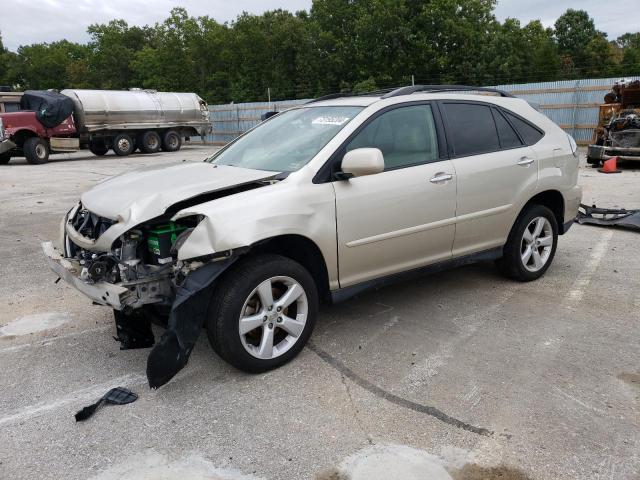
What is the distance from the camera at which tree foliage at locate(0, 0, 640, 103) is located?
37.6m

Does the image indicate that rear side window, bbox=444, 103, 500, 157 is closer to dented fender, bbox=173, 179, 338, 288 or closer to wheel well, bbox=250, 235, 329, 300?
dented fender, bbox=173, 179, 338, 288

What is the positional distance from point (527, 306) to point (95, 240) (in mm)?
3420

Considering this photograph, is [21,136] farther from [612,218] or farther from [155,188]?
[612,218]

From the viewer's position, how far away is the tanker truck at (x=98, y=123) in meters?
19.1

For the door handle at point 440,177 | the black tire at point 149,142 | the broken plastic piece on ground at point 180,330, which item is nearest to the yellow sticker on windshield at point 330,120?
the door handle at point 440,177

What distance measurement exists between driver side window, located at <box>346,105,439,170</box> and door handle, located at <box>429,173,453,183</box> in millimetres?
147

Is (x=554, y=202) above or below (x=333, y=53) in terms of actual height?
below

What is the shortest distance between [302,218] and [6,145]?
18.6 meters

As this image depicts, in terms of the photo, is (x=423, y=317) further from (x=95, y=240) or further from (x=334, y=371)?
(x=95, y=240)

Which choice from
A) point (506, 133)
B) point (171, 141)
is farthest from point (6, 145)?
point (506, 133)

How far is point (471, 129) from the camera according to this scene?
179 inches

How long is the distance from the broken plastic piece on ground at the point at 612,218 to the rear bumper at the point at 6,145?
18.1m

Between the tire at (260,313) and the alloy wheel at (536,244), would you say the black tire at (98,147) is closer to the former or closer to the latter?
the alloy wheel at (536,244)

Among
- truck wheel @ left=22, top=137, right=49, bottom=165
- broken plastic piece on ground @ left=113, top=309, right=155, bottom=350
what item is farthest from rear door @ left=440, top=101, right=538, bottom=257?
truck wheel @ left=22, top=137, right=49, bottom=165
